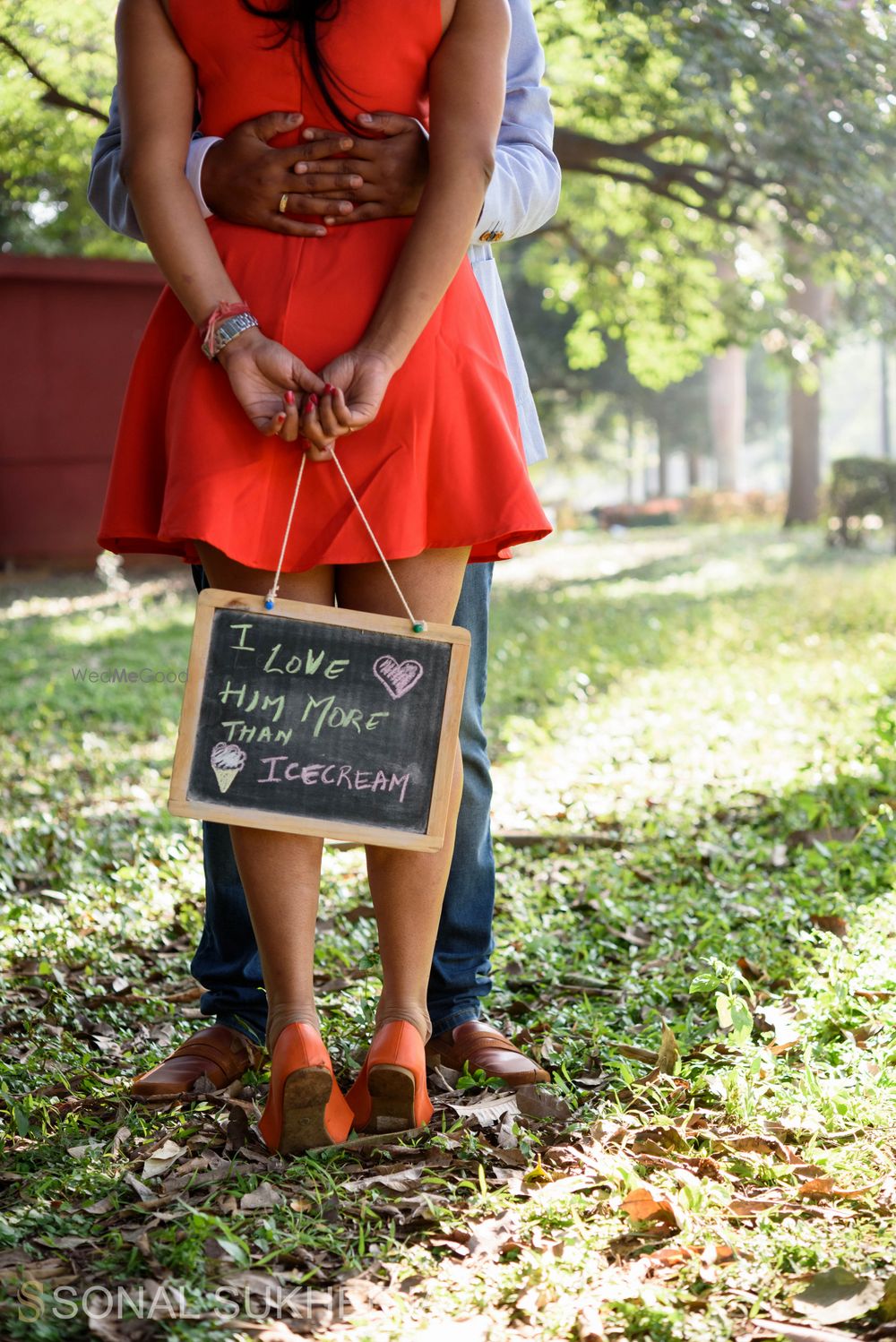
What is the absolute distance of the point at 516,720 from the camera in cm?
588

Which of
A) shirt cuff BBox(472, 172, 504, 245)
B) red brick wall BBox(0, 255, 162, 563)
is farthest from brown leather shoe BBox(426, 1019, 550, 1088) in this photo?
red brick wall BBox(0, 255, 162, 563)

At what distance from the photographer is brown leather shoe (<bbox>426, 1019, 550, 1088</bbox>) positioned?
2.30 meters

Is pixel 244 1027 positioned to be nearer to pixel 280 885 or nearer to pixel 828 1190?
pixel 280 885

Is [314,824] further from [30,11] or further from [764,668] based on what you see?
[30,11]

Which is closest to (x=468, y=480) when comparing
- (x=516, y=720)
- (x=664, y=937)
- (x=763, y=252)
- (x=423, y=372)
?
(x=423, y=372)

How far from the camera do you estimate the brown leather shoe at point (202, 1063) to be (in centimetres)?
229

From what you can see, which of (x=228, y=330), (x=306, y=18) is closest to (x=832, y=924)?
(x=228, y=330)

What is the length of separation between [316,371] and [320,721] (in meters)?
0.56

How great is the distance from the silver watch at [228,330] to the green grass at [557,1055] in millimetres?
1260

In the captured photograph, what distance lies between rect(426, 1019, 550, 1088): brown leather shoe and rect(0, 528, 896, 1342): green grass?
0.07 m

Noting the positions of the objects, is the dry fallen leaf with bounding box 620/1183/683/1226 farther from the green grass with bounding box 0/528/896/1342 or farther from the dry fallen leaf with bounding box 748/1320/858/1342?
the dry fallen leaf with bounding box 748/1320/858/1342

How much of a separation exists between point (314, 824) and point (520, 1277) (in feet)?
2.37

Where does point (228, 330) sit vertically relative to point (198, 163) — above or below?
below

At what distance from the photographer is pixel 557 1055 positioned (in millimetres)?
2432
